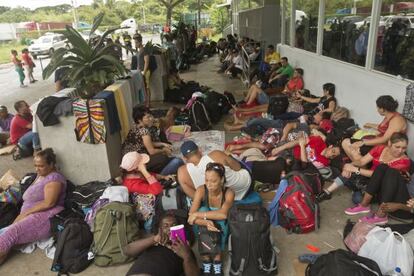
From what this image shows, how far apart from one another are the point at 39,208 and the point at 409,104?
15.2 ft

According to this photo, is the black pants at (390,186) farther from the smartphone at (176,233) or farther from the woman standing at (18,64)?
the woman standing at (18,64)

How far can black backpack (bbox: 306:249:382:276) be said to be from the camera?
2519 millimetres

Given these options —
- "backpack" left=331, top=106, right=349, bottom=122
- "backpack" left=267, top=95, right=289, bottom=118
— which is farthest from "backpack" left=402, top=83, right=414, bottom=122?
"backpack" left=267, top=95, right=289, bottom=118

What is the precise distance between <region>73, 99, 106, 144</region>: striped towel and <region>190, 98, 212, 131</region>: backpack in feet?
8.92

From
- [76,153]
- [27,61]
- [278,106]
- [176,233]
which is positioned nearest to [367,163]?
[176,233]

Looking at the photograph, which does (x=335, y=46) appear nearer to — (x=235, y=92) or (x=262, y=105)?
(x=262, y=105)

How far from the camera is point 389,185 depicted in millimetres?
3662

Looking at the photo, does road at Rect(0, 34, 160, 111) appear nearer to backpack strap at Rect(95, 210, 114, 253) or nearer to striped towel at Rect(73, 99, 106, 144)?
striped towel at Rect(73, 99, 106, 144)

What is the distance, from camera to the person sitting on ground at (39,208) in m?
3.47

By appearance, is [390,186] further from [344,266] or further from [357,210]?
[344,266]

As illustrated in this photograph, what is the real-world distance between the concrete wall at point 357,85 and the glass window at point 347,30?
0.19 m

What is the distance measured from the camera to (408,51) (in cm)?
519

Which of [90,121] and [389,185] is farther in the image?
[90,121]

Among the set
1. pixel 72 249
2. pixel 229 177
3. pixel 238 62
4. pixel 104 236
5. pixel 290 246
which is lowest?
pixel 290 246
